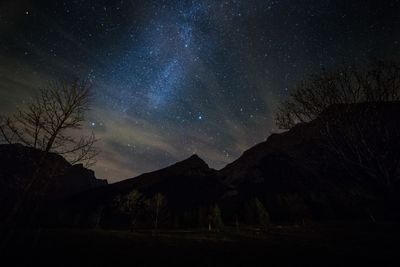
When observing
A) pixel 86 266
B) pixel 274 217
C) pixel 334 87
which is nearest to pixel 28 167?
pixel 86 266

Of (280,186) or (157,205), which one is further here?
(280,186)

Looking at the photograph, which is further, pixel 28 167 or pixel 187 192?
pixel 187 192

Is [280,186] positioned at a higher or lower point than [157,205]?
higher

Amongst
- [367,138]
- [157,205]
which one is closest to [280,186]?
[157,205]

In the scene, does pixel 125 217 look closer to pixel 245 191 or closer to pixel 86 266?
pixel 245 191

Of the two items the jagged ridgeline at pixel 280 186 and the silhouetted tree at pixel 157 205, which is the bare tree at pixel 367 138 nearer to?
the jagged ridgeline at pixel 280 186

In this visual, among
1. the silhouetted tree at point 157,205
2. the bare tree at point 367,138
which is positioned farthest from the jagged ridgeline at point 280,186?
the silhouetted tree at point 157,205

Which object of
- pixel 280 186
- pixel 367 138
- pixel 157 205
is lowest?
pixel 367 138

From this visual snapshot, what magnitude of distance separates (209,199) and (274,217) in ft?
228

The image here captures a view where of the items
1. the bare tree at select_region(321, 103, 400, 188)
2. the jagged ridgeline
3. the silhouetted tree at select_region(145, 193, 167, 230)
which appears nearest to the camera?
the jagged ridgeline

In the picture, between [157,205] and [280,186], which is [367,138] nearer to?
[157,205]

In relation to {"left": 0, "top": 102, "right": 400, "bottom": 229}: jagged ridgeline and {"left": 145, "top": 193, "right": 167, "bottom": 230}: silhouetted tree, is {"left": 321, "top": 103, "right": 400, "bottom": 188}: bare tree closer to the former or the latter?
{"left": 0, "top": 102, "right": 400, "bottom": 229}: jagged ridgeline

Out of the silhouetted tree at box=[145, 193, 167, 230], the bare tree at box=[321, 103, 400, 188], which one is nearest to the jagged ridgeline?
the bare tree at box=[321, 103, 400, 188]

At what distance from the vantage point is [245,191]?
14238 cm
